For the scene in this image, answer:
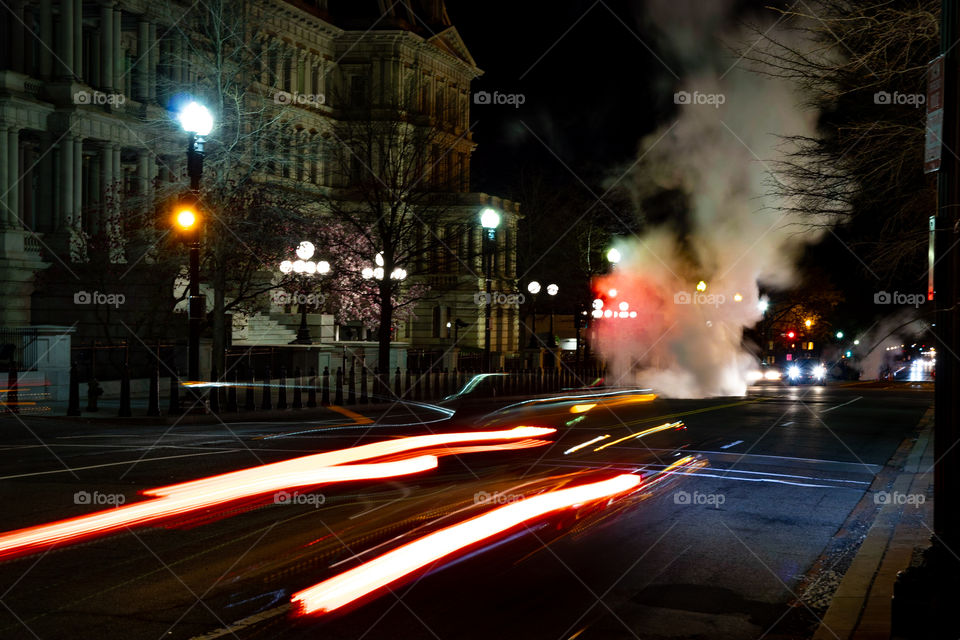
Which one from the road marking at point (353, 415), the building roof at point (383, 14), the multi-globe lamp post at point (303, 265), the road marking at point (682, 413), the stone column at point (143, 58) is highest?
the building roof at point (383, 14)

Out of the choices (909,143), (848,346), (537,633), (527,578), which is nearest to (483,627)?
(537,633)

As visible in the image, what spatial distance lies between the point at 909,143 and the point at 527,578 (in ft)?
30.8

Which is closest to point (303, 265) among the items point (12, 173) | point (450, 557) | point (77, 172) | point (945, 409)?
point (12, 173)

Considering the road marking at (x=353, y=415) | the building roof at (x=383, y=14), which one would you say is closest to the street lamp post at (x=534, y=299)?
the road marking at (x=353, y=415)

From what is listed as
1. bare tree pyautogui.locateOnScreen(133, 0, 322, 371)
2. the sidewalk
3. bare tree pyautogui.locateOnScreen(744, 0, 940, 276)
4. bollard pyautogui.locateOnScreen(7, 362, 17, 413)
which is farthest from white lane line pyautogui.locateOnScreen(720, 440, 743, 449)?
bare tree pyautogui.locateOnScreen(133, 0, 322, 371)

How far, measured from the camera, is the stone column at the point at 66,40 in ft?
143

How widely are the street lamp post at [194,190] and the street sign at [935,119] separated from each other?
1504 cm

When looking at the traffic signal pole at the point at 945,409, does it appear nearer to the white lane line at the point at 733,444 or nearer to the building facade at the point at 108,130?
the white lane line at the point at 733,444

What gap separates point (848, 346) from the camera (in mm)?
85250

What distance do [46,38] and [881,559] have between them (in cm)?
4407

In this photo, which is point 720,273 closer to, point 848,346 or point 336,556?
point 336,556

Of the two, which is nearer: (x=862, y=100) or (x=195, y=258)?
(x=862, y=100)

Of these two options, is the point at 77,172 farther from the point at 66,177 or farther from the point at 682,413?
the point at 682,413

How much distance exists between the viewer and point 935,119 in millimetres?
6059
